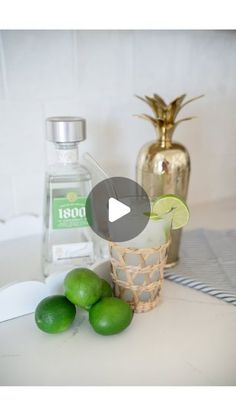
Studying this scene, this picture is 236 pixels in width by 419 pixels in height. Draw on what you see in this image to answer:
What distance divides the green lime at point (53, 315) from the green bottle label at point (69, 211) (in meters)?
0.16

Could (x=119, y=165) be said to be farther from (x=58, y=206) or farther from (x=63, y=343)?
(x=63, y=343)

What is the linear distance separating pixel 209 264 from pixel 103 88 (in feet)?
1.48

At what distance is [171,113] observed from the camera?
600 mm

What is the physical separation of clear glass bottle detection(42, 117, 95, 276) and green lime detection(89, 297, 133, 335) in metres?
0.17

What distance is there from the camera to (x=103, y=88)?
30.8 inches

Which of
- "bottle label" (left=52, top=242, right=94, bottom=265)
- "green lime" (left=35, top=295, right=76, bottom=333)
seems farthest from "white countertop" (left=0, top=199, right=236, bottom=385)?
"bottle label" (left=52, top=242, right=94, bottom=265)

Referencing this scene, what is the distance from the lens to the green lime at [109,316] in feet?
1.51

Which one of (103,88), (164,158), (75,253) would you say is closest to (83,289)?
(75,253)

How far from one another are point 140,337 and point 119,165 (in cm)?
48

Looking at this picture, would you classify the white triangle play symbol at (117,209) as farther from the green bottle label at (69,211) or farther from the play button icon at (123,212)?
the green bottle label at (69,211)

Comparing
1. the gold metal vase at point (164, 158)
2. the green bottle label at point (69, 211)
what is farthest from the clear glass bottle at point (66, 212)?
the gold metal vase at point (164, 158)

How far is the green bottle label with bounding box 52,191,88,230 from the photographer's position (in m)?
0.60
